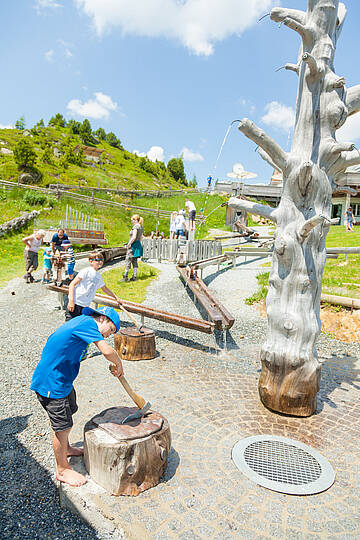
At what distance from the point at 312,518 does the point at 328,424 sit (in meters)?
1.70

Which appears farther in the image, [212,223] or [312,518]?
[212,223]

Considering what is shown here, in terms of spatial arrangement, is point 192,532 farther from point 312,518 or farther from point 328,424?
point 328,424

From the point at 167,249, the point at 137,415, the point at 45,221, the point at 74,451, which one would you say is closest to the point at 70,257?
the point at 167,249

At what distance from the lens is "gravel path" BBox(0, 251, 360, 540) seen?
9.58 ft

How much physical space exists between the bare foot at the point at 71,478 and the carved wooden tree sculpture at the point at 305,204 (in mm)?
2564

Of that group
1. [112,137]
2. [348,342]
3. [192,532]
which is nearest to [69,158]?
[112,137]

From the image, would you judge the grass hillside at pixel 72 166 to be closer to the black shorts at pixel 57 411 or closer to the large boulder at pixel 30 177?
the large boulder at pixel 30 177

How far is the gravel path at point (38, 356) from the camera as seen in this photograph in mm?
2920

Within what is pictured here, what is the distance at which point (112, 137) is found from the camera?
96.6m

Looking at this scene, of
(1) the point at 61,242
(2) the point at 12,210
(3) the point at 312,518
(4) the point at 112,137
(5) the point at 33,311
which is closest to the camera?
(3) the point at 312,518

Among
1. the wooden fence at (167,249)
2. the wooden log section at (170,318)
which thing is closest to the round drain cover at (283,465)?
the wooden log section at (170,318)

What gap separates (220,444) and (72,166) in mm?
55286

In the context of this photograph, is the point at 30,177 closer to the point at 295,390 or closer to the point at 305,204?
the point at 305,204

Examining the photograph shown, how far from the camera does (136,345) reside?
6.22 metres
